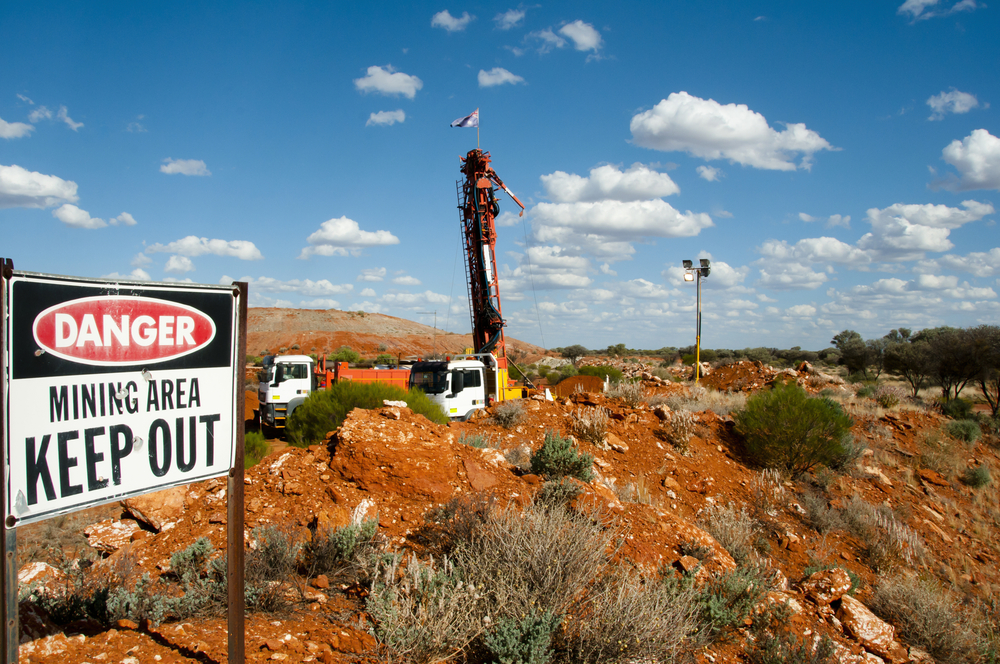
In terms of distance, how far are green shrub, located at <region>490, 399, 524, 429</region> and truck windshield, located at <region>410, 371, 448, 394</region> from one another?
7.06 ft

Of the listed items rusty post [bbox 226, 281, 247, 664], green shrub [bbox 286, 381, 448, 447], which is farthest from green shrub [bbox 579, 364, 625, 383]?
rusty post [bbox 226, 281, 247, 664]

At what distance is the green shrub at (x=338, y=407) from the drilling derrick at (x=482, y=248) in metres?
6.32

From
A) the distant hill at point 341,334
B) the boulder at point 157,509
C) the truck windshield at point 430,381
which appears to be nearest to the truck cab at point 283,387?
the truck windshield at point 430,381

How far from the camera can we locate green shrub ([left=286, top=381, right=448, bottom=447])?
1143 cm

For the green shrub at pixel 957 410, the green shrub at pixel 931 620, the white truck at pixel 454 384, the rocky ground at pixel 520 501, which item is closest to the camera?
the rocky ground at pixel 520 501

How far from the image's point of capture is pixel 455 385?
1461 cm

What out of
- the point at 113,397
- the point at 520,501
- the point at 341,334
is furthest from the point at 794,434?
the point at 341,334

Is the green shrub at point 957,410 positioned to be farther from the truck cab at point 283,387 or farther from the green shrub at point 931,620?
the truck cab at point 283,387

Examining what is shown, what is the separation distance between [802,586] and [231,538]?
20.8 ft

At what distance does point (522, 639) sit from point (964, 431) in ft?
56.8

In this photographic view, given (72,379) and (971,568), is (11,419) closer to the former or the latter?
(72,379)

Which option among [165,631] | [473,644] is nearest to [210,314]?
[165,631]

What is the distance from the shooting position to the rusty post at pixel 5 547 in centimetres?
217

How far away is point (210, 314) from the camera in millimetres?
2932
